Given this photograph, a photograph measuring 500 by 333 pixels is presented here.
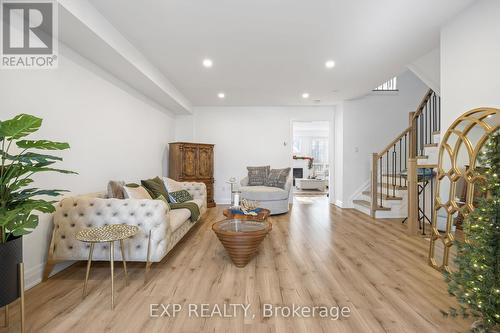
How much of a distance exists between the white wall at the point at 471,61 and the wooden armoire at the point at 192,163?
4784 mm

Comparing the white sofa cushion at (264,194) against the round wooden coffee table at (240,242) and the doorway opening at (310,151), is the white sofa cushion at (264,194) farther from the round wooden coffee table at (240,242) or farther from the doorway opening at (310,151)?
the doorway opening at (310,151)

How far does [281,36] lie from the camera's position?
3006mm

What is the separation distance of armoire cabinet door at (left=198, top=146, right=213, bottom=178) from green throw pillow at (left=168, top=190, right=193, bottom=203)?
1.68 m

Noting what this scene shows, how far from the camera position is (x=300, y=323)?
5.61 ft

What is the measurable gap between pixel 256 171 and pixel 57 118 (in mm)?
4190

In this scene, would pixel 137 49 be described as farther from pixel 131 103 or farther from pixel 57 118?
pixel 57 118

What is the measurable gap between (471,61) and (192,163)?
513 centimetres

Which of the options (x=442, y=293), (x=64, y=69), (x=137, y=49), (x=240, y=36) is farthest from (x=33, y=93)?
(x=442, y=293)

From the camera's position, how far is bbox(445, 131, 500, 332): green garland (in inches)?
56.9

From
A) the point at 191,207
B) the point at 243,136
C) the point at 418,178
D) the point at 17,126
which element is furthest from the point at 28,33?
the point at 418,178

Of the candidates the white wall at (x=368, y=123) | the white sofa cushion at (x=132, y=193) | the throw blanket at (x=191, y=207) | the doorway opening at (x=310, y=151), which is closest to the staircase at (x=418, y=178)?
the white wall at (x=368, y=123)

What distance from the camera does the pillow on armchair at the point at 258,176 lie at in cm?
596

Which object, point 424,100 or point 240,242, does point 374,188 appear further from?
point 240,242

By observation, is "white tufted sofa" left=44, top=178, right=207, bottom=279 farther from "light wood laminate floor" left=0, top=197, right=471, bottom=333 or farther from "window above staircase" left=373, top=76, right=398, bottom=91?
"window above staircase" left=373, top=76, right=398, bottom=91
